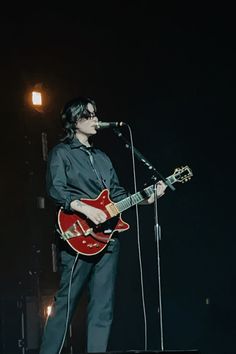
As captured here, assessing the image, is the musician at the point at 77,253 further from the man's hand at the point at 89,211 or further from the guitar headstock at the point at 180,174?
the guitar headstock at the point at 180,174

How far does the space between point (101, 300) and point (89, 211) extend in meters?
0.50

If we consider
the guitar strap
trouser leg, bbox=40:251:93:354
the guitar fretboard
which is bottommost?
trouser leg, bbox=40:251:93:354

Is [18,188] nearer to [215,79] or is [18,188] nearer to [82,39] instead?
[82,39]

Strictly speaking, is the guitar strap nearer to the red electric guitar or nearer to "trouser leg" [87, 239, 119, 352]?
the red electric guitar

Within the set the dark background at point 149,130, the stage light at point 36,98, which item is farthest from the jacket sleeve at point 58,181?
the stage light at point 36,98

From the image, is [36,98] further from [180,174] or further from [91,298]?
[91,298]

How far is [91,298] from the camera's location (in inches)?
141

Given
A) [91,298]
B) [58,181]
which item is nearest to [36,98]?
[58,181]

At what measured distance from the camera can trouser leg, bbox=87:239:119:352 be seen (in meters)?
3.51

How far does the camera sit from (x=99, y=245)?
3.55m

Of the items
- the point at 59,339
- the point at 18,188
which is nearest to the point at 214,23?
the point at 18,188

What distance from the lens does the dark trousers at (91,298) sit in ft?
11.4

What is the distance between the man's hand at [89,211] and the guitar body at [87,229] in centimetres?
5

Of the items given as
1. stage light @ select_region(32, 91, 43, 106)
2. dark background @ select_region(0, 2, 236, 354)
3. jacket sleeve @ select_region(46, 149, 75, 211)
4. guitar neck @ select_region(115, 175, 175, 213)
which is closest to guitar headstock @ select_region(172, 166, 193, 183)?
guitar neck @ select_region(115, 175, 175, 213)
